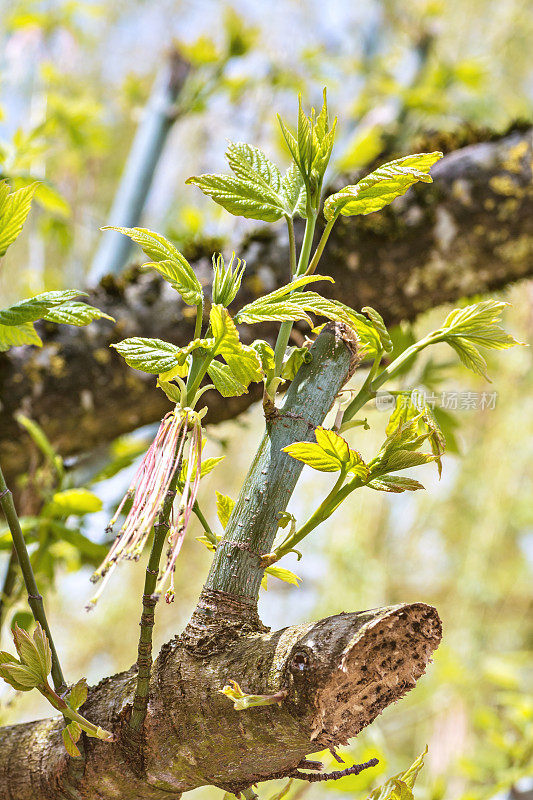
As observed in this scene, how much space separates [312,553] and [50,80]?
1.13m

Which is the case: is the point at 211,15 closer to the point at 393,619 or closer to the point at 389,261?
the point at 389,261

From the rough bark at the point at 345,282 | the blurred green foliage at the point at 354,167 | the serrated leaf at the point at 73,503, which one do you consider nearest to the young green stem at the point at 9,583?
the serrated leaf at the point at 73,503

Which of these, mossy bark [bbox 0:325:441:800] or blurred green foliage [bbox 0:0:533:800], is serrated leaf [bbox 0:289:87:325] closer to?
mossy bark [bbox 0:325:441:800]

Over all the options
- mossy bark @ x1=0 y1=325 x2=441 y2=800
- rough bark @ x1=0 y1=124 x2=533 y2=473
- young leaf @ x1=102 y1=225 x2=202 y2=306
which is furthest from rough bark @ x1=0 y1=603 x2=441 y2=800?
rough bark @ x1=0 y1=124 x2=533 y2=473

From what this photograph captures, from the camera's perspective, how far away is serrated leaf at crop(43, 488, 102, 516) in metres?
0.42

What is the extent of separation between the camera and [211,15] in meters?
1.90

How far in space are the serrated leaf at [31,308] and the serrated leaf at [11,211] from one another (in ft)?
0.06

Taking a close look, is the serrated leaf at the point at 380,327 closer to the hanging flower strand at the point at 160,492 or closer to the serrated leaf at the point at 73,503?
the hanging flower strand at the point at 160,492

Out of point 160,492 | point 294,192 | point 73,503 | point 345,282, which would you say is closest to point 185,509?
point 160,492

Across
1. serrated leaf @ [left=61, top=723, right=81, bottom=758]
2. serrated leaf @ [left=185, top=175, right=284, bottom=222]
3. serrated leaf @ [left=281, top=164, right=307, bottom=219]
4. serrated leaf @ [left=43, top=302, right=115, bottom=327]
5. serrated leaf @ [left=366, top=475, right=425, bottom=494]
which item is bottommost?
serrated leaf @ [left=61, top=723, right=81, bottom=758]

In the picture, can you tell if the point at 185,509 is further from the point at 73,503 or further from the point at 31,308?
the point at 73,503

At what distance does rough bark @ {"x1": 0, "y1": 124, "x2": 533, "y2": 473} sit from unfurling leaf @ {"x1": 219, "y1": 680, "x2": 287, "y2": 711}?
1.24 feet

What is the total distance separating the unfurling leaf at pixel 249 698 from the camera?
0.17 meters

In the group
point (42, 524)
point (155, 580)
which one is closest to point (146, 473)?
point (155, 580)
